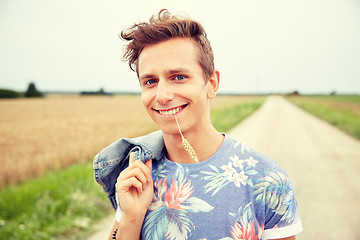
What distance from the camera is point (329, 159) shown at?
249 inches

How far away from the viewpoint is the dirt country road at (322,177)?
10.8ft

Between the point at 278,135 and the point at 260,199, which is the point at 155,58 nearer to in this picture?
the point at 260,199

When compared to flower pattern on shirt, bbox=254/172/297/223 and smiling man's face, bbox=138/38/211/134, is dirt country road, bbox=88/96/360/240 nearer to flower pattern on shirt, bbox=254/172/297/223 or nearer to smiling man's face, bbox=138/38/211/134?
flower pattern on shirt, bbox=254/172/297/223

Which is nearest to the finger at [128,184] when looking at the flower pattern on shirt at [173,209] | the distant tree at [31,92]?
the flower pattern on shirt at [173,209]

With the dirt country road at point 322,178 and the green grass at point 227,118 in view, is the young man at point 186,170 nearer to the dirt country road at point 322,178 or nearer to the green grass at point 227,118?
the dirt country road at point 322,178

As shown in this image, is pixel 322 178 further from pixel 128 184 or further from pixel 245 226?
pixel 128 184

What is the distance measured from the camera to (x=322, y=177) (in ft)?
16.6

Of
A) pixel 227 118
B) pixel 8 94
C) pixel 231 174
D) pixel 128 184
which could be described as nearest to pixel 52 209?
pixel 128 184

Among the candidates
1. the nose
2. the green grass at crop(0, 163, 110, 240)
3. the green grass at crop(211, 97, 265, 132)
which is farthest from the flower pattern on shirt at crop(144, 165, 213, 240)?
the green grass at crop(211, 97, 265, 132)

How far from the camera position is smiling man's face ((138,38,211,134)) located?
133 cm

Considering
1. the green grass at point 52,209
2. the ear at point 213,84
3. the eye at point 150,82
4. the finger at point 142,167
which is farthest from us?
the green grass at point 52,209

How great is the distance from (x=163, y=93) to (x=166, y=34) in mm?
372

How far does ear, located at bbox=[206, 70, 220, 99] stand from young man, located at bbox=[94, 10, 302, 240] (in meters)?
0.02

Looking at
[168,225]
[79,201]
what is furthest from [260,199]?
[79,201]
